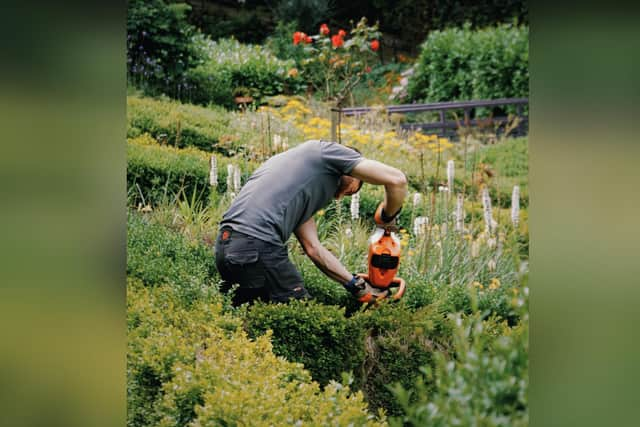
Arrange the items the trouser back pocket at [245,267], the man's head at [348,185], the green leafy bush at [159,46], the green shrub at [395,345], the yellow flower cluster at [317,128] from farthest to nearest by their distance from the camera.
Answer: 1. the yellow flower cluster at [317,128]
2. the green leafy bush at [159,46]
3. the man's head at [348,185]
4. the trouser back pocket at [245,267]
5. the green shrub at [395,345]

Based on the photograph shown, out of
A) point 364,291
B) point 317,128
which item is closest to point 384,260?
point 364,291

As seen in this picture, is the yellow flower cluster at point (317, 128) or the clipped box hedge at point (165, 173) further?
the yellow flower cluster at point (317, 128)

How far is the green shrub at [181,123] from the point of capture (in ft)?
12.9

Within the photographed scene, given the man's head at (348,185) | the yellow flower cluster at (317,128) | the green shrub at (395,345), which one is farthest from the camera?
the yellow flower cluster at (317,128)

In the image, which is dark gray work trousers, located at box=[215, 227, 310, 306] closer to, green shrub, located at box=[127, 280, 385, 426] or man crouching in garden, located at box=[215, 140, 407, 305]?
man crouching in garden, located at box=[215, 140, 407, 305]

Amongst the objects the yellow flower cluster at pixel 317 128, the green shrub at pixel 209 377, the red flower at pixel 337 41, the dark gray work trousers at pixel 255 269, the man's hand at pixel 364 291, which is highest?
the red flower at pixel 337 41

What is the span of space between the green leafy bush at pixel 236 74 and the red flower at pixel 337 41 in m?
0.26

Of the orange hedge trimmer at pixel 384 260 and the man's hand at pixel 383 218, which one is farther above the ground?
the man's hand at pixel 383 218

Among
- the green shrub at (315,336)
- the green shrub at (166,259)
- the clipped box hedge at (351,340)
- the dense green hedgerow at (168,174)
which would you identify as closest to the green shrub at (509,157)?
the clipped box hedge at (351,340)

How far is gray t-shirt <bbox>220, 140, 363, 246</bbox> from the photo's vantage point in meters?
3.55

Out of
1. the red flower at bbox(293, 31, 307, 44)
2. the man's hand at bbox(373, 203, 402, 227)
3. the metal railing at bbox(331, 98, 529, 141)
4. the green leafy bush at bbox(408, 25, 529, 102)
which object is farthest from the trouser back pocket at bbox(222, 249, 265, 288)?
the green leafy bush at bbox(408, 25, 529, 102)

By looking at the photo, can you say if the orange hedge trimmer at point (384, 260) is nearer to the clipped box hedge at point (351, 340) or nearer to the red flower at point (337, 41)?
the clipped box hedge at point (351, 340)

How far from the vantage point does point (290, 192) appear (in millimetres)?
3578
